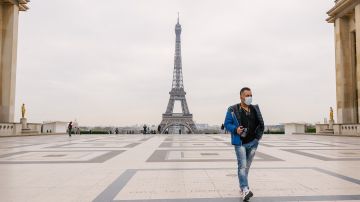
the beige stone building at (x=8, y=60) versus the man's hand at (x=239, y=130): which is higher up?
the beige stone building at (x=8, y=60)

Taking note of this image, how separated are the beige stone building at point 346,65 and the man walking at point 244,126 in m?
38.2

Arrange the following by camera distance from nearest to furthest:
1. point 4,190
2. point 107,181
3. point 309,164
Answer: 1. point 4,190
2. point 107,181
3. point 309,164

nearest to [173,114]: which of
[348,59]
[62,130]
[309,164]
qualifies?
[62,130]

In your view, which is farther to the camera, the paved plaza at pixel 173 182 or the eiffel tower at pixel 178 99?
the eiffel tower at pixel 178 99

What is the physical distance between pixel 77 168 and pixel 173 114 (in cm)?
8728

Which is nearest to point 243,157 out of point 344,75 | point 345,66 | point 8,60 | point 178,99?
point 8,60

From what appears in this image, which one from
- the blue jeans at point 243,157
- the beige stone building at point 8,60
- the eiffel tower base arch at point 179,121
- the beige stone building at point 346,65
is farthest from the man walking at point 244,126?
the eiffel tower base arch at point 179,121

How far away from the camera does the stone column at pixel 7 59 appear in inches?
1442

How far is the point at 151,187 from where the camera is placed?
276 inches

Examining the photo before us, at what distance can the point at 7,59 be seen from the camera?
37094 mm

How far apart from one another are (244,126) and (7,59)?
37.0m

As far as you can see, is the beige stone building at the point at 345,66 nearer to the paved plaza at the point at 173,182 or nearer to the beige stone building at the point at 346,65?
the beige stone building at the point at 346,65

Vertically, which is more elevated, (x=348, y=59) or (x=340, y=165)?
(x=348, y=59)

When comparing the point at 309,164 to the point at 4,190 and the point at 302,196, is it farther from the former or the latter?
the point at 4,190
